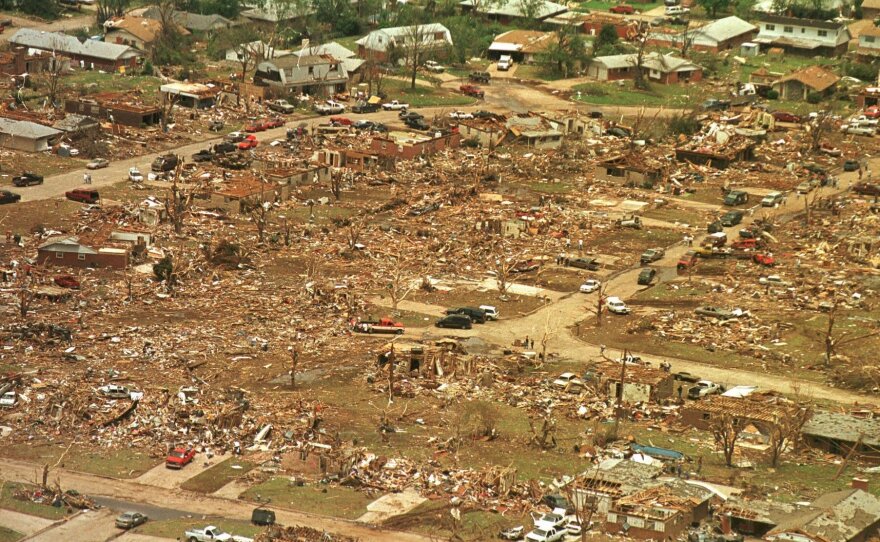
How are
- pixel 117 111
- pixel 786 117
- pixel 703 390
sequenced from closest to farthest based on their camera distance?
pixel 703 390, pixel 117 111, pixel 786 117

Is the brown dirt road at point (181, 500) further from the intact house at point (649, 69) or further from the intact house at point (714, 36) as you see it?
the intact house at point (714, 36)

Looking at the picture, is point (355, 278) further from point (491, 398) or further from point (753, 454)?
point (753, 454)

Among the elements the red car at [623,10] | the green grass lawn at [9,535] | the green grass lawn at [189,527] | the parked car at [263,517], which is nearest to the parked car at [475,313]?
the parked car at [263,517]

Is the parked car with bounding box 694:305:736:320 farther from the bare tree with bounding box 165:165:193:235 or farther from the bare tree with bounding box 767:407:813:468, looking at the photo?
the bare tree with bounding box 165:165:193:235

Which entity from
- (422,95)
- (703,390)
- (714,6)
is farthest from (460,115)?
(703,390)

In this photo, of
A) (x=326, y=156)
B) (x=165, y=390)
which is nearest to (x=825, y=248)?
(x=326, y=156)

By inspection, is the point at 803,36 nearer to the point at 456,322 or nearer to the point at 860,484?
the point at 456,322
